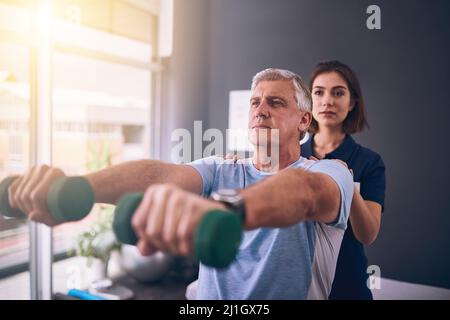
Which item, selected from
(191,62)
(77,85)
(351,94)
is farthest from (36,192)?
(77,85)

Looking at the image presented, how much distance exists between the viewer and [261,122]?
664mm

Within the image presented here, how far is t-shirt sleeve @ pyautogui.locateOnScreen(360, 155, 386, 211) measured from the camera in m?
0.84

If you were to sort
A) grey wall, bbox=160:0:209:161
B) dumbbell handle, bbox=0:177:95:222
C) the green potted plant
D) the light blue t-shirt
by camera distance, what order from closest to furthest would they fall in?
dumbbell handle, bbox=0:177:95:222, the light blue t-shirt, grey wall, bbox=160:0:209:161, the green potted plant

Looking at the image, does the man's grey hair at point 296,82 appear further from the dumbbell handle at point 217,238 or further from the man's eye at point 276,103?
the dumbbell handle at point 217,238

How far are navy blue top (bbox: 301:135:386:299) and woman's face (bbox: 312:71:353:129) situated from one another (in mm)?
49

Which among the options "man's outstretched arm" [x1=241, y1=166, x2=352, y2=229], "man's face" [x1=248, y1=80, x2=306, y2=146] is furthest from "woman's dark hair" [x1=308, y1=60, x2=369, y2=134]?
"man's outstretched arm" [x1=241, y1=166, x2=352, y2=229]

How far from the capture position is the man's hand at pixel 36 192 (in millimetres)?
392

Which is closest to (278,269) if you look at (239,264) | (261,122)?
(239,264)

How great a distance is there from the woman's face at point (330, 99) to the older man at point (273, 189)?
0.14 metres

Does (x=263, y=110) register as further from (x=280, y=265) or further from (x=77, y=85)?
(x=77, y=85)

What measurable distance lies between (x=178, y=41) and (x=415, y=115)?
72 centimetres

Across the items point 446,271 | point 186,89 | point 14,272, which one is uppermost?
point 186,89

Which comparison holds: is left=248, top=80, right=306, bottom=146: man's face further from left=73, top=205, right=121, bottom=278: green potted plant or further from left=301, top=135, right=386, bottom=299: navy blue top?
left=73, top=205, right=121, bottom=278: green potted plant
